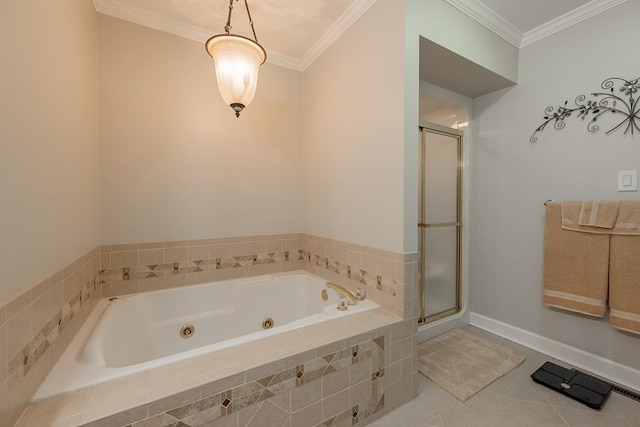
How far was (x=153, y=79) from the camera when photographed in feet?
6.04

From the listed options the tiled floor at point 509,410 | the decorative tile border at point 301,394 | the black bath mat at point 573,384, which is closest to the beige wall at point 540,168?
the black bath mat at point 573,384

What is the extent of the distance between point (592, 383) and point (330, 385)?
1.67 meters

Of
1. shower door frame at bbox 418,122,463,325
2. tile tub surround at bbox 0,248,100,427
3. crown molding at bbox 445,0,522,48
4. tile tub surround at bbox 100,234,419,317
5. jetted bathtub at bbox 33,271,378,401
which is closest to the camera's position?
tile tub surround at bbox 0,248,100,427

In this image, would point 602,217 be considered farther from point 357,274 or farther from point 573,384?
point 357,274

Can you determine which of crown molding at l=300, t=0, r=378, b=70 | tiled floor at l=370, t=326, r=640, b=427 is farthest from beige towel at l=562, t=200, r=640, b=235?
crown molding at l=300, t=0, r=378, b=70

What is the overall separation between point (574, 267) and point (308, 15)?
2.56 metres

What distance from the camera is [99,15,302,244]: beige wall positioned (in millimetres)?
1738

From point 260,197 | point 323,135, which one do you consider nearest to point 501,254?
point 323,135

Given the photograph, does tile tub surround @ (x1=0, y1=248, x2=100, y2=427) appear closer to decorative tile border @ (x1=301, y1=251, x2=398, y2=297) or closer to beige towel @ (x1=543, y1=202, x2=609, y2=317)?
decorative tile border @ (x1=301, y1=251, x2=398, y2=297)

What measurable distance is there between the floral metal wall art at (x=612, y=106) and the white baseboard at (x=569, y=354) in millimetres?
1476

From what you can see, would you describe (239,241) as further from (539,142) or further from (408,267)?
(539,142)

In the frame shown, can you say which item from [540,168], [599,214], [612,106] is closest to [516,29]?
[612,106]

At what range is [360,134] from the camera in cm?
174

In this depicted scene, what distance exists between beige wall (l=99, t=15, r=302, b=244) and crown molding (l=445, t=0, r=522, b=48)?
4.72 feet
